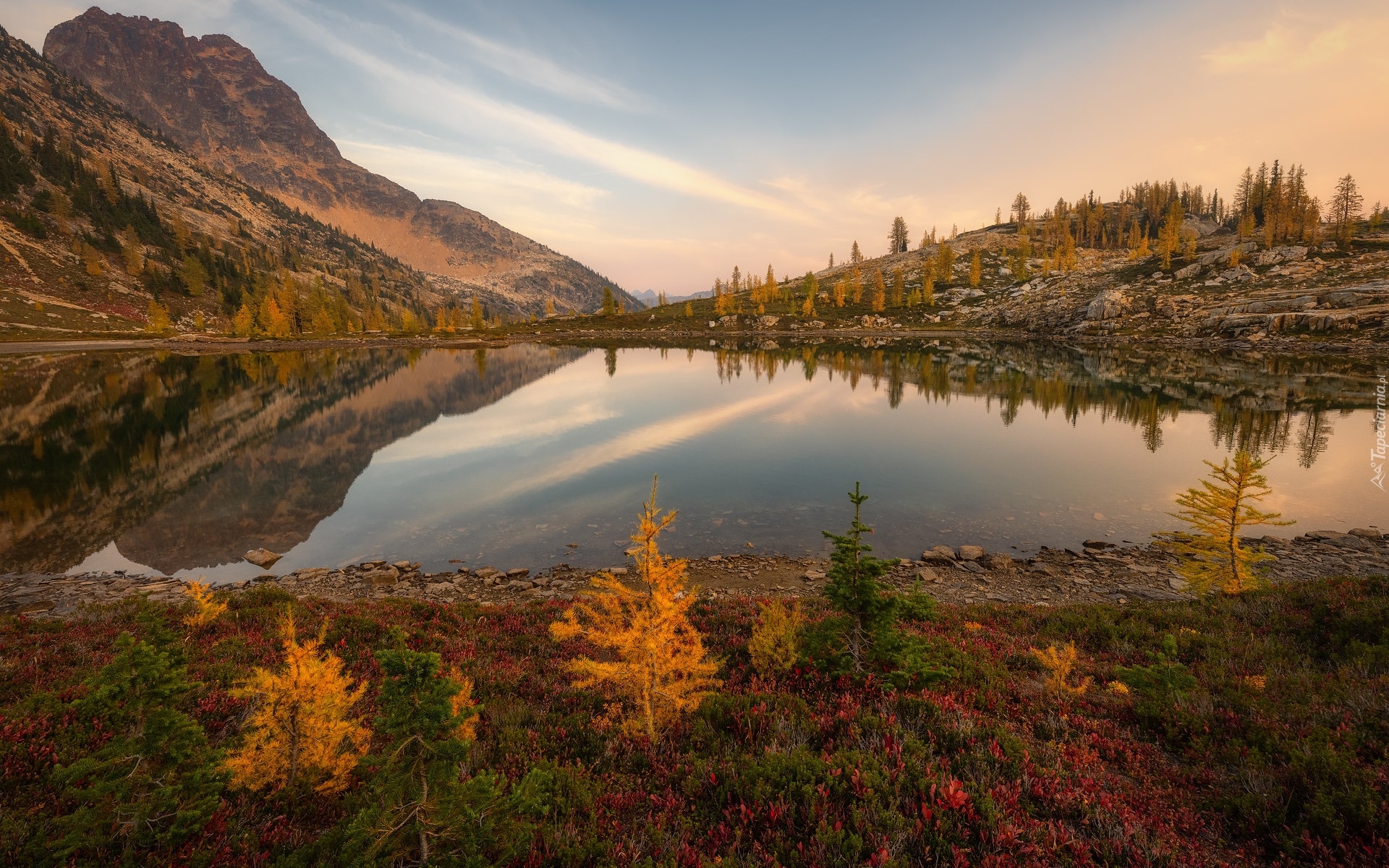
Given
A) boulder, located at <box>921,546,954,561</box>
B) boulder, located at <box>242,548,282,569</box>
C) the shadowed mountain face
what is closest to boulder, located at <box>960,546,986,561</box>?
boulder, located at <box>921,546,954,561</box>

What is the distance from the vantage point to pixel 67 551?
71.4ft

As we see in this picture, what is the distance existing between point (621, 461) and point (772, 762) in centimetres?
2876

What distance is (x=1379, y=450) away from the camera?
3216 centimetres

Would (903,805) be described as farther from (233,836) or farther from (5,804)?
(5,804)

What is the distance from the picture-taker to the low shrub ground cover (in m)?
4.99

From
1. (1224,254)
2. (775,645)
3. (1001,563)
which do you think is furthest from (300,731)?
(1224,254)

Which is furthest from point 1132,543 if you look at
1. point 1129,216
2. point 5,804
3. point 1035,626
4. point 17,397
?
point 1129,216

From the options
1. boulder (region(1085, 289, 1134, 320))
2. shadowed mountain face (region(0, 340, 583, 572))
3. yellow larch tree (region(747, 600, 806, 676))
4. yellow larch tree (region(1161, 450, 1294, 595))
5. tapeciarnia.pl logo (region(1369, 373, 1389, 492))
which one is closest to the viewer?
yellow larch tree (region(747, 600, 806, 676))

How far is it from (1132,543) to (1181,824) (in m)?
20.1

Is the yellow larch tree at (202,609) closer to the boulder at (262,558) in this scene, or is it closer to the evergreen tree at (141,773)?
the boulder at (262,558)

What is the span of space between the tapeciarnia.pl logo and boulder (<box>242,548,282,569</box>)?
53.2m

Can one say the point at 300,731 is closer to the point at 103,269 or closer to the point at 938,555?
the point at 938,555

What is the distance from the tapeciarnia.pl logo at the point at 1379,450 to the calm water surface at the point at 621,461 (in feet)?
2.77

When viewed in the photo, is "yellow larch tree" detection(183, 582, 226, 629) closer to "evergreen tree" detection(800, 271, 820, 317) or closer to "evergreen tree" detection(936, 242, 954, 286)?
"evergreen tree" detection(800, 271, 820, 317)
